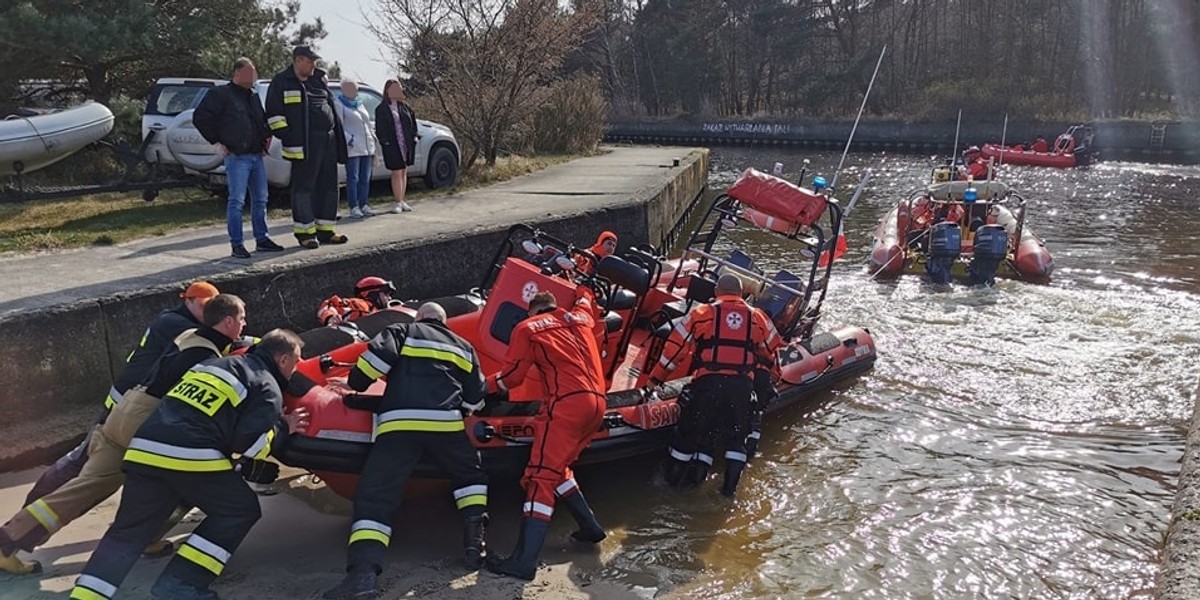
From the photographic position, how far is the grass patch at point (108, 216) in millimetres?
8148

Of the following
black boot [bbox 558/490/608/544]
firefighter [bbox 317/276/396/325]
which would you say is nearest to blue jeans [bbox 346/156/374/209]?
firefighter [bbox 317/276/396/325]

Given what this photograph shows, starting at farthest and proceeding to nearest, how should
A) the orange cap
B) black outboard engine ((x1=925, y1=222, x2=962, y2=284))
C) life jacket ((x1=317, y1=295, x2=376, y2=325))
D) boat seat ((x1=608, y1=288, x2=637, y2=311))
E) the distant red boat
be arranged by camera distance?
the distant red boat → black outboard engine ((x1=925, y1=222, x2=962, y2=284)) → life jacket ((x1=317, y1=295, x2=376, y2=325)) → boat seat ((x1=608, y1=288, x2=637, y2=311)) → the orange cap

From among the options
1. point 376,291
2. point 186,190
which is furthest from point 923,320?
point 186,190

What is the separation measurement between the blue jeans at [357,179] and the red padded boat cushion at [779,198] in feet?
14.4

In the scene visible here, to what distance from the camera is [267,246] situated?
7.72m

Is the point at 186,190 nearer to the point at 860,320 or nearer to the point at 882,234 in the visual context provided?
the point at 860,320

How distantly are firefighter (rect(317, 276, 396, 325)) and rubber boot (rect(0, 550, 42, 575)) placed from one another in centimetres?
261

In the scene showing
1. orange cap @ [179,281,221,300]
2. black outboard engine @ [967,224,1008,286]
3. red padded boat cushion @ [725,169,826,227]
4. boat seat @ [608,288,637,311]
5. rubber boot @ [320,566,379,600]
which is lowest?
rubber boot @ [320,566,379,600]

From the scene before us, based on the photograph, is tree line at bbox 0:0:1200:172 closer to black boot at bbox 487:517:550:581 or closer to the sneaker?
the sneaker

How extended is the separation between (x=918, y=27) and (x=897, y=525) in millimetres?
44699

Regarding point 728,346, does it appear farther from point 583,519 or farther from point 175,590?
point 175,590

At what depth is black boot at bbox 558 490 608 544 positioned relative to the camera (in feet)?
16.1

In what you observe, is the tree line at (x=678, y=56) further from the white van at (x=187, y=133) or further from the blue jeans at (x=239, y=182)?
the blue jeans at (x=239, y=182)

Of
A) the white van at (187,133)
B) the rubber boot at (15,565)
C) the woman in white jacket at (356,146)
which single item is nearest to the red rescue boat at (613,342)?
the rubber boot at (15,565)
